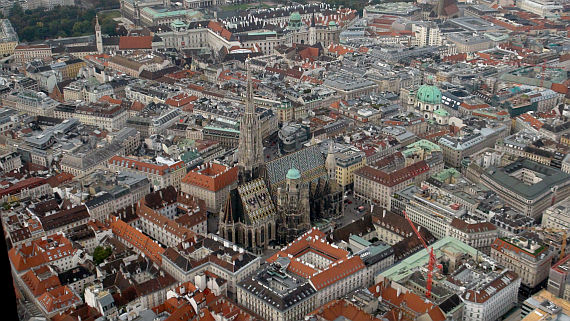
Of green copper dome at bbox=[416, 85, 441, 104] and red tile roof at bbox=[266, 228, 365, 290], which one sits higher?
green copper dome at bbox=[416, 85, 441, 104]

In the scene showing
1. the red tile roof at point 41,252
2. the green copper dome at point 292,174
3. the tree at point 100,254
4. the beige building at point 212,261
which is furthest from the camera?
the green copper dome at point 292,174

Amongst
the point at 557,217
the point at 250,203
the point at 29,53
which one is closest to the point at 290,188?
the point at 250,203

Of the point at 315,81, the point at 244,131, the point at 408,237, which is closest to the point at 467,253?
the point at 408,237

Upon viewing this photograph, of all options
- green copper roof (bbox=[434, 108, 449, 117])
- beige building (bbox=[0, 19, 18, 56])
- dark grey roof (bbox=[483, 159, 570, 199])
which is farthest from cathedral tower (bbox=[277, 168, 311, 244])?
beige building (bbox=[0, 19, 18, 56])

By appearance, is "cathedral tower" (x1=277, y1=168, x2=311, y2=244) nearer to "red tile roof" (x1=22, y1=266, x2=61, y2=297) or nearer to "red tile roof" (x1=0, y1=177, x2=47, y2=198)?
"red tile roof" (x1=22, y1=266, x2=61, y2=297)

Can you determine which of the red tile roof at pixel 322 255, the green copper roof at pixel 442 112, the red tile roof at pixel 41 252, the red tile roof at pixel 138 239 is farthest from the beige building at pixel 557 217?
the red tile roof at pixel 41 252

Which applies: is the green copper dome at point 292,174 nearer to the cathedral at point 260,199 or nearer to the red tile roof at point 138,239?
the cathedral at point 260,199

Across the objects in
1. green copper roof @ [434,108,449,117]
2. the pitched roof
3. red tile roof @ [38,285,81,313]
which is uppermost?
the pitched roof
